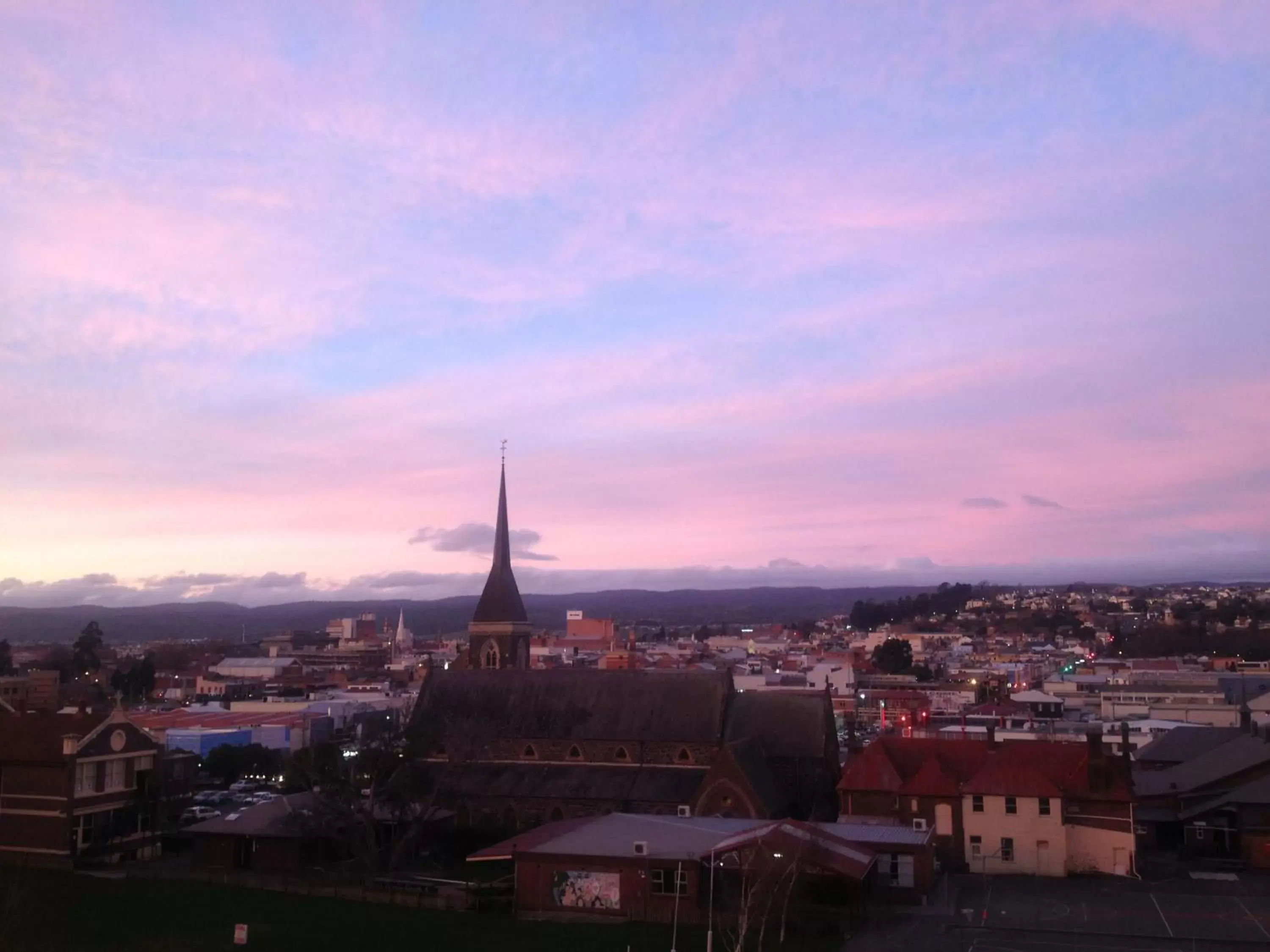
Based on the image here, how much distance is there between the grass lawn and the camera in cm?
2844

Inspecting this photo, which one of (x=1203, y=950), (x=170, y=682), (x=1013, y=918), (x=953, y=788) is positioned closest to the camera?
(x=1203, y=950)

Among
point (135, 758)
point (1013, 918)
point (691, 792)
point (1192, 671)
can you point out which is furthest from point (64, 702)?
point (1192, 671)

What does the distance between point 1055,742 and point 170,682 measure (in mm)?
109614

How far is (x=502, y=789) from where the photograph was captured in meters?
49.0

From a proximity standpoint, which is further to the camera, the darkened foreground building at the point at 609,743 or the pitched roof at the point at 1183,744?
the pitched roof at the point at 1183,744

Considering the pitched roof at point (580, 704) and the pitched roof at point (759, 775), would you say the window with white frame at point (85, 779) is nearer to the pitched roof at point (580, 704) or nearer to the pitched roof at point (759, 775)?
the pitched roof at point (580, 704)

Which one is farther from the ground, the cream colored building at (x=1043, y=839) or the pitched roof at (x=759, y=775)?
the pitched roof at (x=759, y=775)

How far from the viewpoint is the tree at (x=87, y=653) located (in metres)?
145

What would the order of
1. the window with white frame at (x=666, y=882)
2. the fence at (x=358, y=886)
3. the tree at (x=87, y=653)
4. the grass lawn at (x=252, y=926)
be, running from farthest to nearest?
1. the tree at (x=87, y=653)
2. the fence at (x=358, y=886)
3. the window with white frame at (x=666, y=882)
4. the grass lawn at (x=252, y=926)

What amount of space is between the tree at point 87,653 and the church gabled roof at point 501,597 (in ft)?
320

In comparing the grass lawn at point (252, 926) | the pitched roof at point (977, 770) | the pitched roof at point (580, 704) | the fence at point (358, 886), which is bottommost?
the fence at point (358, 886)

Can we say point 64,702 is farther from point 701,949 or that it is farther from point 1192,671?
point 1192,671

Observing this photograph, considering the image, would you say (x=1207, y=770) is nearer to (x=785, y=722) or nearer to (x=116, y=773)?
(x=785, y=722)

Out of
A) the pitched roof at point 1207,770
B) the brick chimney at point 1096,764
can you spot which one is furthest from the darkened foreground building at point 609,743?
the pitched roof at point 1207,770
